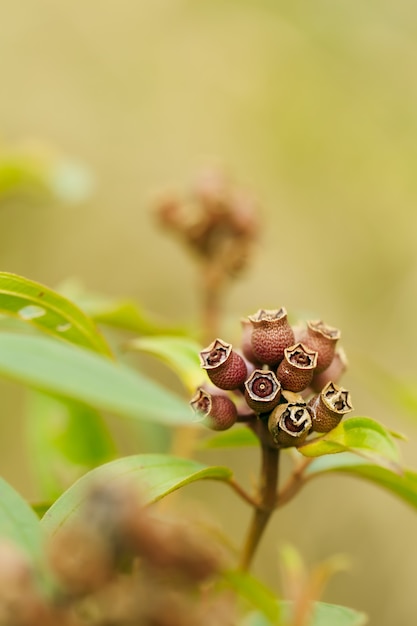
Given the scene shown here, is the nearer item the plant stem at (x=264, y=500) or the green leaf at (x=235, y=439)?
the plant stem at (x=264, y=500)

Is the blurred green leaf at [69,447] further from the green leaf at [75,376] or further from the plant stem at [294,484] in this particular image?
the green leaf at [75,376]

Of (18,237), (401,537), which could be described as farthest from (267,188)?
(401,537)

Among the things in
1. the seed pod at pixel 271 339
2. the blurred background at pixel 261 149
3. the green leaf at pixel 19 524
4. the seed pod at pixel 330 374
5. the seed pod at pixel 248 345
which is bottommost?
the blurred background at pixel 261 149

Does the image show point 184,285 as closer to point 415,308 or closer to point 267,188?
point 267,188

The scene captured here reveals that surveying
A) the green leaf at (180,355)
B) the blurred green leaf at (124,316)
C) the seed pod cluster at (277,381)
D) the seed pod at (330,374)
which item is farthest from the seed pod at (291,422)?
the blurred green leaf at (124,316)

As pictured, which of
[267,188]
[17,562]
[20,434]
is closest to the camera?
[17,562]

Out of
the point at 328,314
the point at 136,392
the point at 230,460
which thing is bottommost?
the point at 230,460

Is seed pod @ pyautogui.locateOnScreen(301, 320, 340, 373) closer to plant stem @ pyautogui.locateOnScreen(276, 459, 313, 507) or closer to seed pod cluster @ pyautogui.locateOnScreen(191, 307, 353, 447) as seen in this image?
seed pod cluster @ pyautogui.locateOnScreen(191, 307, 353, 447)
